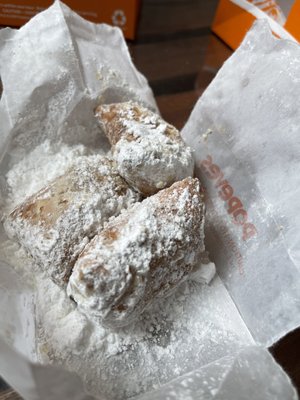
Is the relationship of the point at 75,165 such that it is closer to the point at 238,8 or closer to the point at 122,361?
the point at 122,361

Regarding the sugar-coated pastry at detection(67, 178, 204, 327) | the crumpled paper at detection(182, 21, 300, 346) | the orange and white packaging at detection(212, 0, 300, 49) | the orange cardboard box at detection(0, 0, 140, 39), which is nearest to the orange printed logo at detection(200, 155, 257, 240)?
the crumpled paper at detection(182, 21, 300, 346)

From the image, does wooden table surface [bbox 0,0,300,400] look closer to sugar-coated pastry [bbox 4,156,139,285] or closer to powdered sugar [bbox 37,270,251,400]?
sugar-coated pastry [bbox 4,156,139,285]

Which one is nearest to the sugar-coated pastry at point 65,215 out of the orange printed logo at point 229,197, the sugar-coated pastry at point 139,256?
the sugar-coated pastry at point 139,256

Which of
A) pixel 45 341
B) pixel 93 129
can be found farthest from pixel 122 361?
pixel 93 129

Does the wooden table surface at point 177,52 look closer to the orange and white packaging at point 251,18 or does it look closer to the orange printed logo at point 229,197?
the orange and white packaging at point 251,18

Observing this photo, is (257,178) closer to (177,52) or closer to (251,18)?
(251,18)

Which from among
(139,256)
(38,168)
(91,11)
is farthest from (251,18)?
(139,256)

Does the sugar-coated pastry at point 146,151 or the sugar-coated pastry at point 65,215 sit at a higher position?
the sugar-coated pastry at point 146,151
